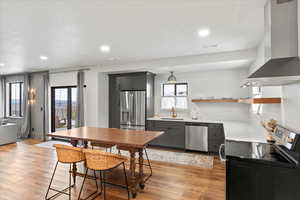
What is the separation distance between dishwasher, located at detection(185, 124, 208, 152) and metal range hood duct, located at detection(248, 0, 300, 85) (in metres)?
2.76

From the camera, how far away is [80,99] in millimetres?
5230

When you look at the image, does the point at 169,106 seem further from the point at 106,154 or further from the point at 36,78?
the point at 36,78

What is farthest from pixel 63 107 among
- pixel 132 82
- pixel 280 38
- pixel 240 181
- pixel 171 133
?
pixel 280 38

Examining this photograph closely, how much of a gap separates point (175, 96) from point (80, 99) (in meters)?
3.14

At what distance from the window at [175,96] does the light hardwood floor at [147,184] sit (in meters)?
2.00

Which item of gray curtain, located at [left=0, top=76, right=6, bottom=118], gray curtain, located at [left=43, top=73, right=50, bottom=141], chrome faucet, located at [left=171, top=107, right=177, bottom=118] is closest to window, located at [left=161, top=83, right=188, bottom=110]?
chrome faucet, located at [left=171, top=107, right=177, bottom=118]

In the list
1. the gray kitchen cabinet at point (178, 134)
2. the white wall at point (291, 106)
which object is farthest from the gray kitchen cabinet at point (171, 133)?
the white wall at point (291, 106)

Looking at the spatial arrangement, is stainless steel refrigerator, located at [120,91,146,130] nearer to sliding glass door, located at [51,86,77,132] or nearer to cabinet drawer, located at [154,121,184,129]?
cabinet drawer, located at [154,121,184,129]

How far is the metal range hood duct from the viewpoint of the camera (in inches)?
65.0

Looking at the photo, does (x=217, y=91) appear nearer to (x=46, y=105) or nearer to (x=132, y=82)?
(x=132, y=82)

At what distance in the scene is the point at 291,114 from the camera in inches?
80.5

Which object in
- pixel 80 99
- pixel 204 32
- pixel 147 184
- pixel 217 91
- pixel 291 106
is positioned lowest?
pixel 147 184

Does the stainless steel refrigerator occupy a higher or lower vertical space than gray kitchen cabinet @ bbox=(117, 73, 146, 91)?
lower

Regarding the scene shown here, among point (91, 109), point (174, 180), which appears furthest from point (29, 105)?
point (174, 180)
